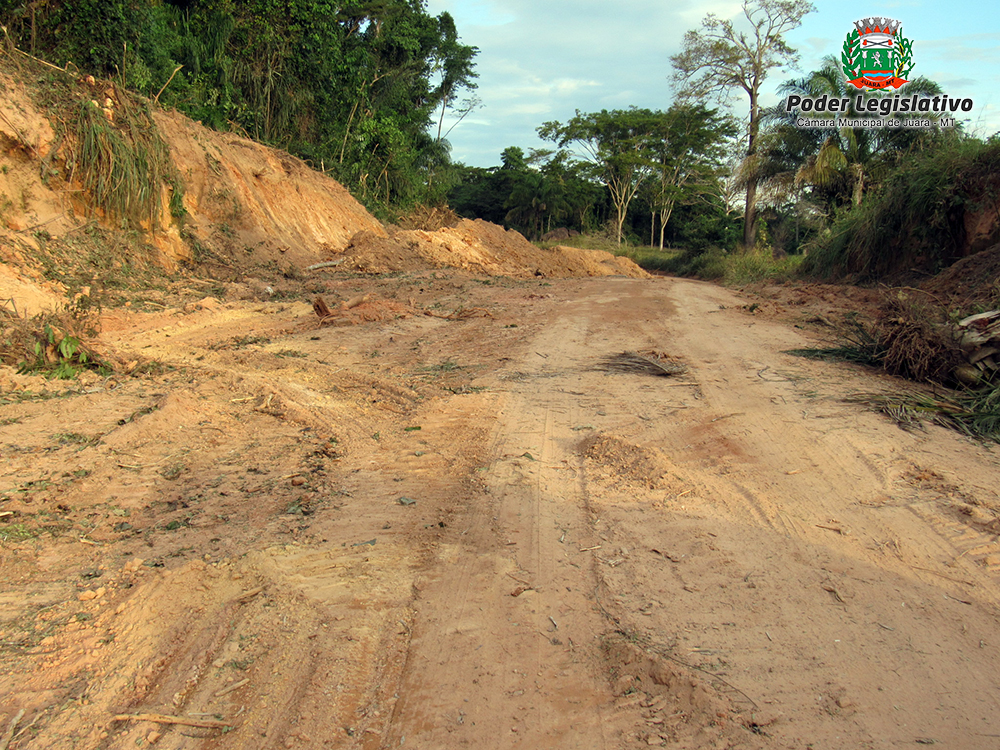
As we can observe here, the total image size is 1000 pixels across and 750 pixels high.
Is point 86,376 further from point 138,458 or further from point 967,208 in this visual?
point 967,208

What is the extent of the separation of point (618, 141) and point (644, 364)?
32.4 meters

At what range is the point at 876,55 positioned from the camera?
1780 centimetres

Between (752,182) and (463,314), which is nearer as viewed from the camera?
(463,314)

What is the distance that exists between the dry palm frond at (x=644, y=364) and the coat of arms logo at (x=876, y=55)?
14639 mm

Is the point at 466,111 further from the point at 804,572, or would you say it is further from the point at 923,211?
the point at 804,572

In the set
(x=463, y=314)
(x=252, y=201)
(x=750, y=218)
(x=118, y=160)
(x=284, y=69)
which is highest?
(x=284, y=69)

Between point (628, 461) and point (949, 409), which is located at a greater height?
point (949, 409)

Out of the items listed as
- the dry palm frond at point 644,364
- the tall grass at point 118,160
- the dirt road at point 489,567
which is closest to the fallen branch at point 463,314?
the dry palm frond at point 644,364

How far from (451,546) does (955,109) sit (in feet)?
66.2

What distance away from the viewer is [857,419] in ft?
16.6

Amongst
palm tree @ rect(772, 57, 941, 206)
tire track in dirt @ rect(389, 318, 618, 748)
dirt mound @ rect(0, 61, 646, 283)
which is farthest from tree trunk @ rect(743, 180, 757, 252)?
tire track in dirt @ rect(389, 318, 618, 748)

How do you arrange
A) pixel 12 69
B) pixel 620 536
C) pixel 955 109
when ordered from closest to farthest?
pixel 620 536, pixel 12 69, pixel 955 109

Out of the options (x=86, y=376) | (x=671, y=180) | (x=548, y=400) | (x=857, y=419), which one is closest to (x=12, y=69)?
(x=86, y=376)

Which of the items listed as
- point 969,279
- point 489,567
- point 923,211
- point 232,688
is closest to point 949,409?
point 489,567
